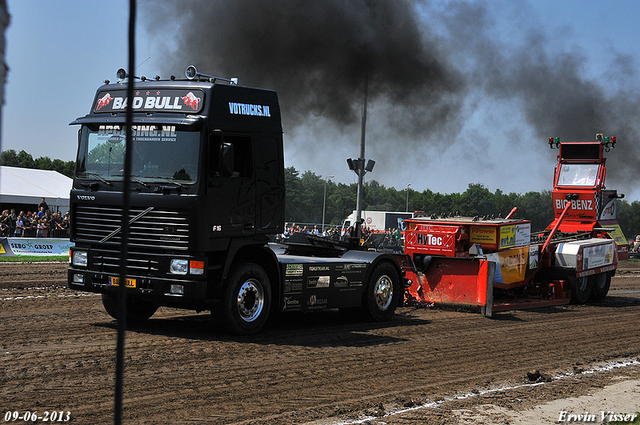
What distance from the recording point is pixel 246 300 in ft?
27.6

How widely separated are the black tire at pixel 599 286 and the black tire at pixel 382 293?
248 inches

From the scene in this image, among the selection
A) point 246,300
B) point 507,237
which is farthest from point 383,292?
point 507,237

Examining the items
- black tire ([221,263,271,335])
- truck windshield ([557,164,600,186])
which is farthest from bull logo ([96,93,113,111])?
truck windshield ([557,164,600,186])

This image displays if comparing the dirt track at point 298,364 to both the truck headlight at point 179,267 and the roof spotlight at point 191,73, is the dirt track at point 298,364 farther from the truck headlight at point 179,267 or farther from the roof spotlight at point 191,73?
the roof spotlight at point 191,73

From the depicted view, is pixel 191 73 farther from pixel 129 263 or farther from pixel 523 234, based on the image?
pixel 523 234

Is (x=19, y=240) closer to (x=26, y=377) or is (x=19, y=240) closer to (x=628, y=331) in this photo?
(x=26, y=377)

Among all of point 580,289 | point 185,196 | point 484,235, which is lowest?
point 580,289

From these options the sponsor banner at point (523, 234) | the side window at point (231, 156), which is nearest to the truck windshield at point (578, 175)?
the sponsor banner at point (523, 234)

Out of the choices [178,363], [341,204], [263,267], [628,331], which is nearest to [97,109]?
[263,267]

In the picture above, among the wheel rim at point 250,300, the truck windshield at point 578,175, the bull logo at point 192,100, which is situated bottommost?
the wheel rim at point 250,300

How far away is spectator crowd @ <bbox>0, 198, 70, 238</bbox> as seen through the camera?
22422mm

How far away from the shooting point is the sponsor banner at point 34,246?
67.8 feet

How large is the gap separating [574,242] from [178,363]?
10542 millimetres

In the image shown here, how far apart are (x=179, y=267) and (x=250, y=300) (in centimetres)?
118
